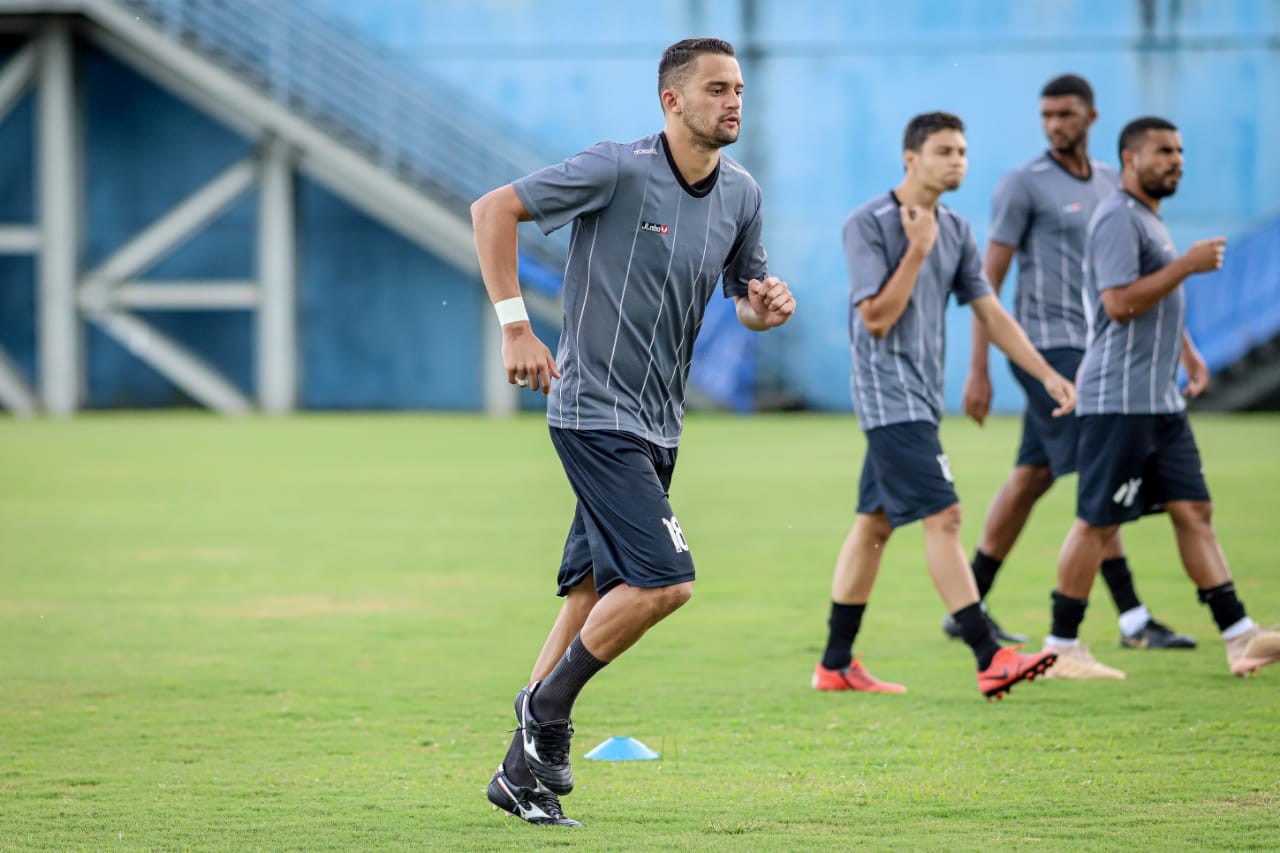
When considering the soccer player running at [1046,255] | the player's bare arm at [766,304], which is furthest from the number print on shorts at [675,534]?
the soccer player running at [1046,255]

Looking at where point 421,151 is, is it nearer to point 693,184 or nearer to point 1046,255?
point 1046,255

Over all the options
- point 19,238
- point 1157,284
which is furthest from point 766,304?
point 19,238

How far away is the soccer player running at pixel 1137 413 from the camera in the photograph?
748cm

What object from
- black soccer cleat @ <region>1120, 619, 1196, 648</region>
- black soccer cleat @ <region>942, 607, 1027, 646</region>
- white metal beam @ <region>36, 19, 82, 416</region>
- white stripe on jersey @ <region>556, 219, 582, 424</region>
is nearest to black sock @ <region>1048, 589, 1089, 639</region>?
black soccer cleat @ <region>942, 607, 1027, 646</region>

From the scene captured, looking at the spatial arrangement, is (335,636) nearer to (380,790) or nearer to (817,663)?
(817,663)

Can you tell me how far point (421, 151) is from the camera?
30.0 metres

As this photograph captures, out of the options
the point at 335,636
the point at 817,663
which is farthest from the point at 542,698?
the point at 335,636

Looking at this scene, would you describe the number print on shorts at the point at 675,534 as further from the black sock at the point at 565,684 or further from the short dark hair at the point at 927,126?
the short dark hair at the point at 927,126

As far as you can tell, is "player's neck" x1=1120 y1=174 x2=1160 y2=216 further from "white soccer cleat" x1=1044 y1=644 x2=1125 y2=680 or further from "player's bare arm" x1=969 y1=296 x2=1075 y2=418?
"white soccer cleat" x1=1044 y1=644 x2=1125 y2=680

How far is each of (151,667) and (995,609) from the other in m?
4.15

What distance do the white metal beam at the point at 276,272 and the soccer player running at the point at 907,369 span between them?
23577 mm

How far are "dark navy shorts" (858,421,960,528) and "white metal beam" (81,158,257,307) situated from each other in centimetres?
2430

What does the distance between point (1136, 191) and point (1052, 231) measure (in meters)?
1.02

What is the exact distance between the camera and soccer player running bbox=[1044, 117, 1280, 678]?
7.48 m
